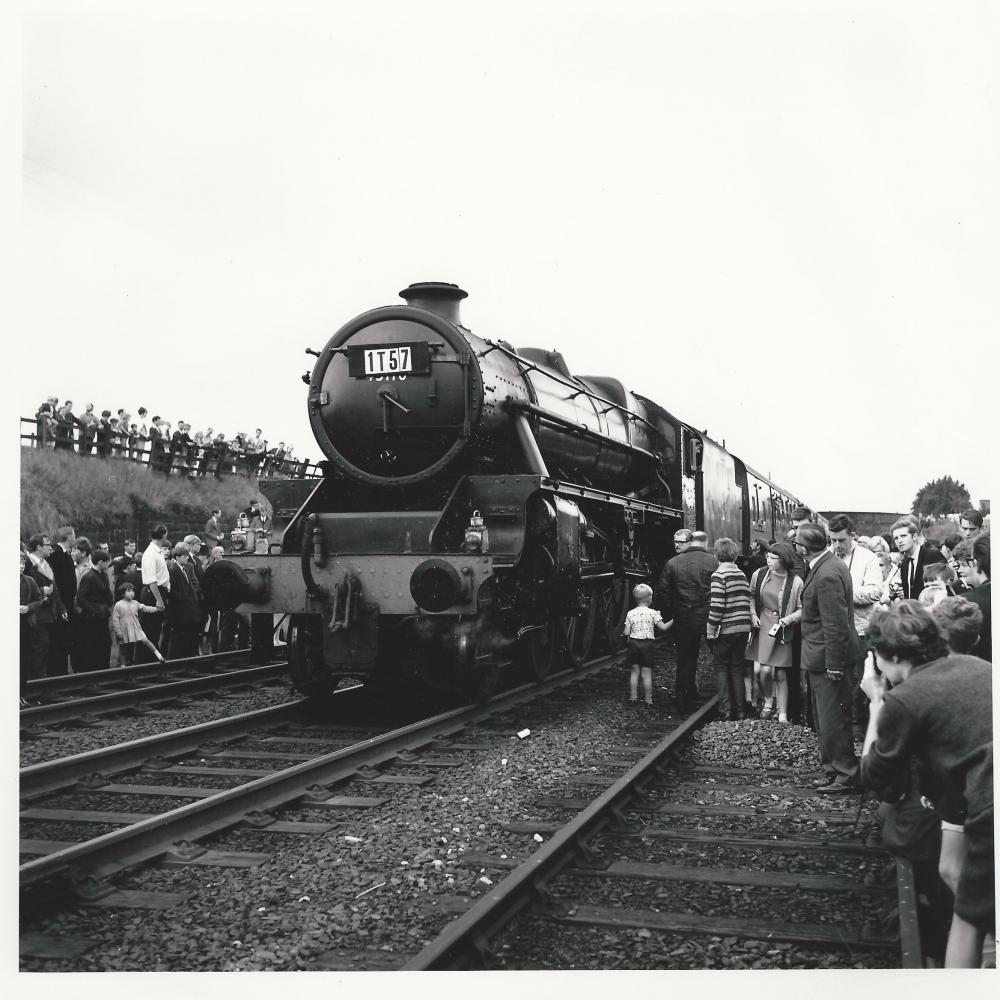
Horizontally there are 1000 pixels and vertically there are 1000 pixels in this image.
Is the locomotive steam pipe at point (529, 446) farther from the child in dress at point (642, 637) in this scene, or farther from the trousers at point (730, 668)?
the trousers at point (730, 668)

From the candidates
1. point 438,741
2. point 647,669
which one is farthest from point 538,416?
point 438,741

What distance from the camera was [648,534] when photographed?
40.0ft

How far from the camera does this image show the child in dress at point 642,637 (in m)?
8.10

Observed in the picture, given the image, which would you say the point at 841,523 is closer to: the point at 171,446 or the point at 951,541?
the point at 951,541

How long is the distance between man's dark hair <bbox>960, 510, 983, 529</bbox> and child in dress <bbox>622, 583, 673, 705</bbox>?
2.99 metres

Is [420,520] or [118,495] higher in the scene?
[118,495]

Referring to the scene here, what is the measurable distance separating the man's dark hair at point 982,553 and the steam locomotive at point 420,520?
3252 mm

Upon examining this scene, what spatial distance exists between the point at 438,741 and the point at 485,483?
6.50ft

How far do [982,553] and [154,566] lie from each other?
8.10 metres

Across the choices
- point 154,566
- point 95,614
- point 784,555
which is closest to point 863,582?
point 784,555

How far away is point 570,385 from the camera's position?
9.92 meters

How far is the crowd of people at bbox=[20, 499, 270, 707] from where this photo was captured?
8.46m

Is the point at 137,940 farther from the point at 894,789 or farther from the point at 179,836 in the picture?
the point at 894,789

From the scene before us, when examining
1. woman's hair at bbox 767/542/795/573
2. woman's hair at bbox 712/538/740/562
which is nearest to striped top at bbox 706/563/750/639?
woman's hair at bbox 712/538/740/562
